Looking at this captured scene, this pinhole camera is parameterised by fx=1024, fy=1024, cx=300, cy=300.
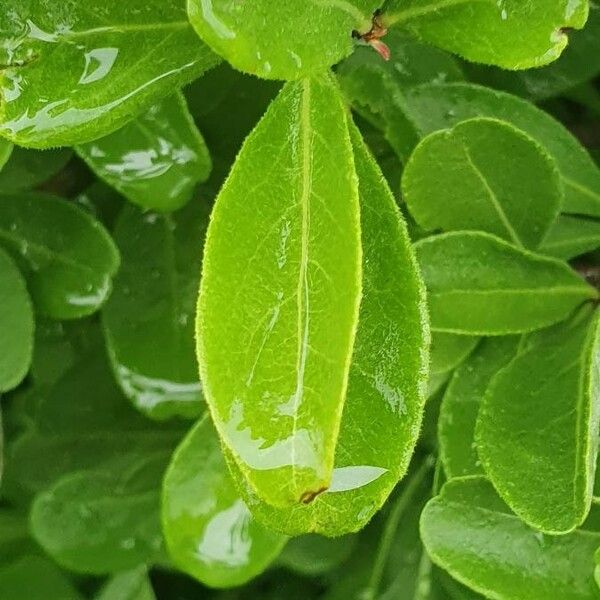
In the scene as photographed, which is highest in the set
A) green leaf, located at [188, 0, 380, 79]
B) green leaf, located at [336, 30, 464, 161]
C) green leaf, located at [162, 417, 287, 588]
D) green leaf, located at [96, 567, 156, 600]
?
green leaf, located at [188, 0, 380, 79]

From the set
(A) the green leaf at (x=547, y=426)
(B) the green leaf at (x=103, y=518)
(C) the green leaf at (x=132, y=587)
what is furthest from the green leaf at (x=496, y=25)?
(C) the green leaf at (x=132, y=587)

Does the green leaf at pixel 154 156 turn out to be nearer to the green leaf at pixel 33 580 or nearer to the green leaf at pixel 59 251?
the green leaf at pixel 59 251

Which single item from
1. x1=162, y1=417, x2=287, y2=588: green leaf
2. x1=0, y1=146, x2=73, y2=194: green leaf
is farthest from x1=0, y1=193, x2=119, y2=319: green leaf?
x1=162, y1=417, x2=287, y2=588: green leaf

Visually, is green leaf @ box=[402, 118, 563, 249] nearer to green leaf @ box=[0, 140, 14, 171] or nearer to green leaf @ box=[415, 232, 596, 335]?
green leaf @ box=[415, 232, 596, 335]

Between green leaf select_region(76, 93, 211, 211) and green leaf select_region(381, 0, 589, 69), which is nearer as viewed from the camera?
green leaf select_region(381, 0, 589, 69)

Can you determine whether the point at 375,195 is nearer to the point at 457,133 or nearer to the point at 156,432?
the point at 457,133

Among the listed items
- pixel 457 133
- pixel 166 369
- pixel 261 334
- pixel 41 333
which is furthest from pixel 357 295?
pixel 41 333

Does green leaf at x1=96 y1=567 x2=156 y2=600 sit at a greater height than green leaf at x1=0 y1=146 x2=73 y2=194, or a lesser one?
lesser
